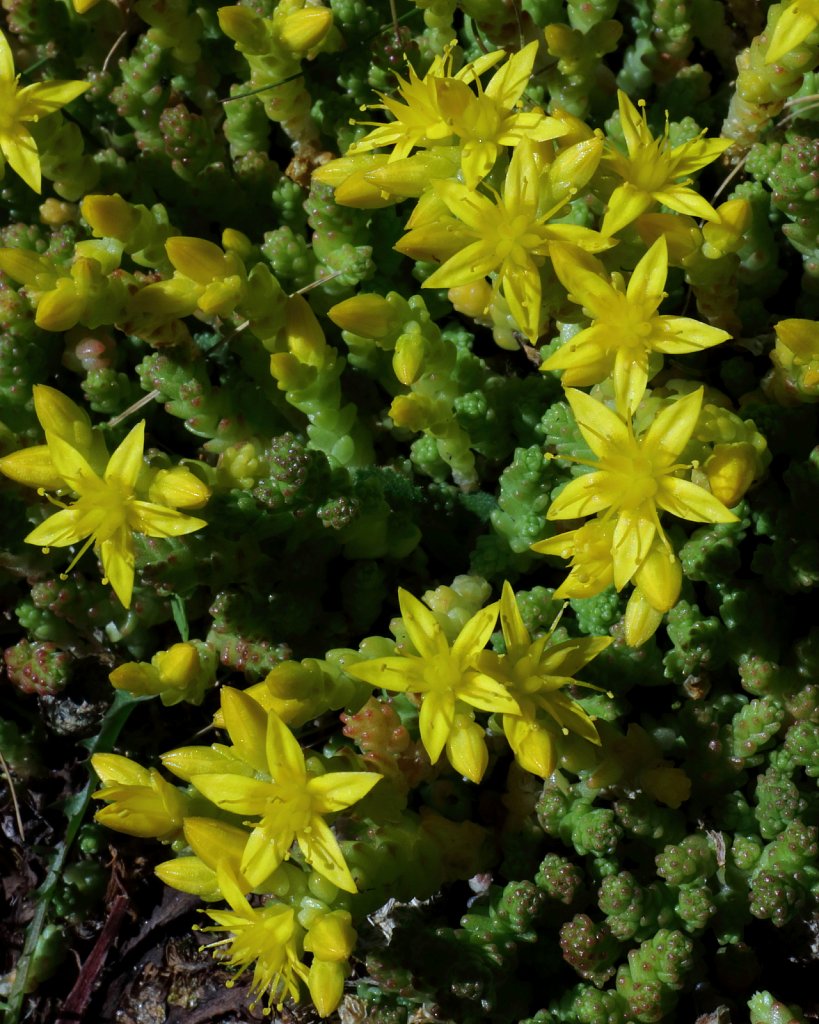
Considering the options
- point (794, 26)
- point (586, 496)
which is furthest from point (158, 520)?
point (794, 26)

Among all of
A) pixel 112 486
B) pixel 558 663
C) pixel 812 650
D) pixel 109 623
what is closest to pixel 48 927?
pixel 109 623

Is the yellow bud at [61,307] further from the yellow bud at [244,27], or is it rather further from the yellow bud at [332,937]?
the yellow bud at [332,937]

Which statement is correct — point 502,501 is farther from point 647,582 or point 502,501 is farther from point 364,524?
point 647,582

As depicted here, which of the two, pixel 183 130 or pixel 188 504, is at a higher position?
pixel 183 130

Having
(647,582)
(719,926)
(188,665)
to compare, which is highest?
(647,582)

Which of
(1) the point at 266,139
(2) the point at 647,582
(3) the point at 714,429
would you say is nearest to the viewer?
(2) the point at 647,582

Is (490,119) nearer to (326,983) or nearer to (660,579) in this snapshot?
(660,579)
